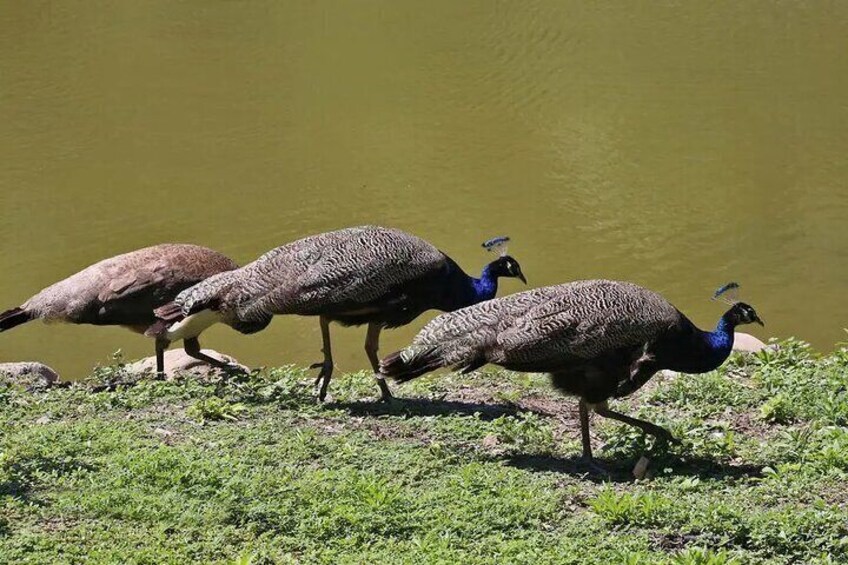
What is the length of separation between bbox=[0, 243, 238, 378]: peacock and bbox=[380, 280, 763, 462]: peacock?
2.20 meters

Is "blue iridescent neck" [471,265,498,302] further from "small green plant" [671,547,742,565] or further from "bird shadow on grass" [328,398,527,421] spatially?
"small green plant" [671,547,742,565]

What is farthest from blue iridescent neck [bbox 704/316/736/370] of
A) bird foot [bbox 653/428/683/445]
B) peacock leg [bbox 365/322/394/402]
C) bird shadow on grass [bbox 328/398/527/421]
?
peacock leg [bbox 365/322/394/402]

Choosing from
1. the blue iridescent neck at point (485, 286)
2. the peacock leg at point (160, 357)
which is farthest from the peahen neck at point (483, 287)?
the peacock leg at point (160, 357)

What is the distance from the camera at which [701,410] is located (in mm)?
7000

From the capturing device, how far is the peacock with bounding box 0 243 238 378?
26.2ft

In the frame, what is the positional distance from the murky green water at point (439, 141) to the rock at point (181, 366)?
1.08 m

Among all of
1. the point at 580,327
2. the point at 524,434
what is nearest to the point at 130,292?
the point at 524,434

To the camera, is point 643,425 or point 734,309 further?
point 734,309

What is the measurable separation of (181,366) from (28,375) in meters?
0.99

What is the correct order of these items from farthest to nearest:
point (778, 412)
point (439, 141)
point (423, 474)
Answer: point (439, 141) < point (778, 412) < point (423, 474)

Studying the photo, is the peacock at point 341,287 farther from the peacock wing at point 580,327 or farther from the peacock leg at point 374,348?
the peacock wing at point 580,327

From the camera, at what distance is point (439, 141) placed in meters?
14.1

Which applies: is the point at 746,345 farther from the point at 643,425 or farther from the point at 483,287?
the point at 643,425

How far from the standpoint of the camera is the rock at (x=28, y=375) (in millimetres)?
7977
